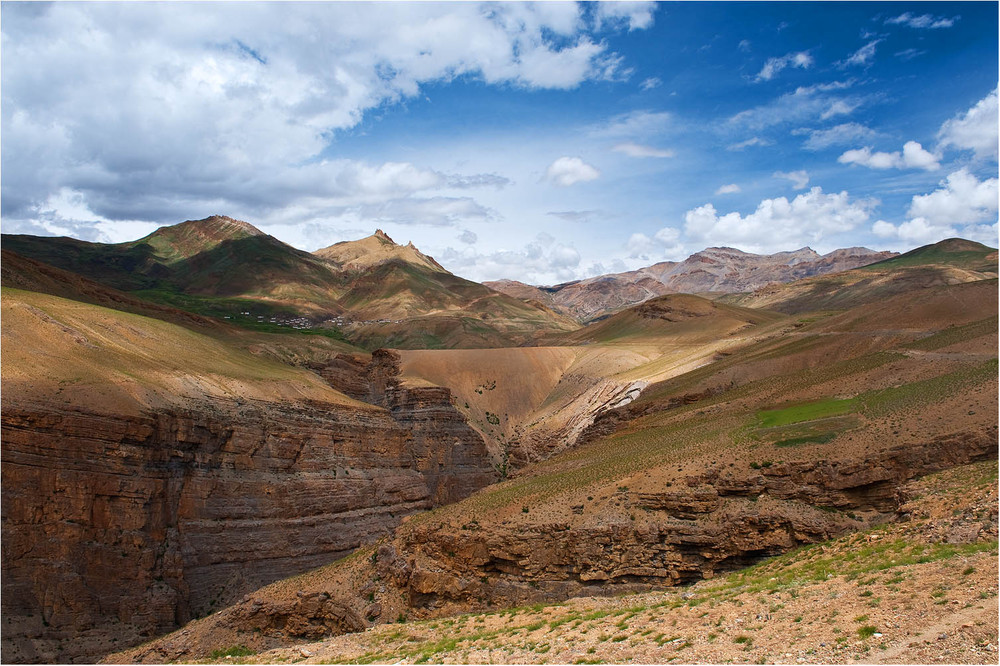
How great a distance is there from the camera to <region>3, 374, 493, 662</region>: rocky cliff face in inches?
1419

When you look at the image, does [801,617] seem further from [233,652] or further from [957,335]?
[957,335]

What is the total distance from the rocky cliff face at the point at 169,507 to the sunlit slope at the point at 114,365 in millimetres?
1589

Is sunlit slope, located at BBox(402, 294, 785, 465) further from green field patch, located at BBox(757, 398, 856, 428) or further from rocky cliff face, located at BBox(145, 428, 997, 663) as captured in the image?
rocky cliff face, located at BBox(145, 428, 997, 663)

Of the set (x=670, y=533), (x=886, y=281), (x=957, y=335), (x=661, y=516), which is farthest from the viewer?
(x=886, y=281)

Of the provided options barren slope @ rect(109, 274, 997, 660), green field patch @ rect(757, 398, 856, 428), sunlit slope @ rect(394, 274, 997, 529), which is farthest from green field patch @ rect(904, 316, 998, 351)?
green field patch @ rect(757, 398, 856, 428)

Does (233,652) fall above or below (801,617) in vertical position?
below

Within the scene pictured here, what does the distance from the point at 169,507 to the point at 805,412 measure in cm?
3703

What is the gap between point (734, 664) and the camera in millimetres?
16047

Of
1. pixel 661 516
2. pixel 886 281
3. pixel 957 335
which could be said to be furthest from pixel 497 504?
pixel 886 281

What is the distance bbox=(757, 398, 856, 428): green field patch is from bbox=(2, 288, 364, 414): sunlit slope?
119 ft

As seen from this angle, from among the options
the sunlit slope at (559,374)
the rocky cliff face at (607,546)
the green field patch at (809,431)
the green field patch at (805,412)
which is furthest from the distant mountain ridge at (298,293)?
the rocky cliff face at (607,546)

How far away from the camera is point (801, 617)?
57.7ft

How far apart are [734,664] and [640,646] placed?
3.40m

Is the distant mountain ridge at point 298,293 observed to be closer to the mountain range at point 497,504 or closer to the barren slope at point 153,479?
the mountain range at point 497,504
